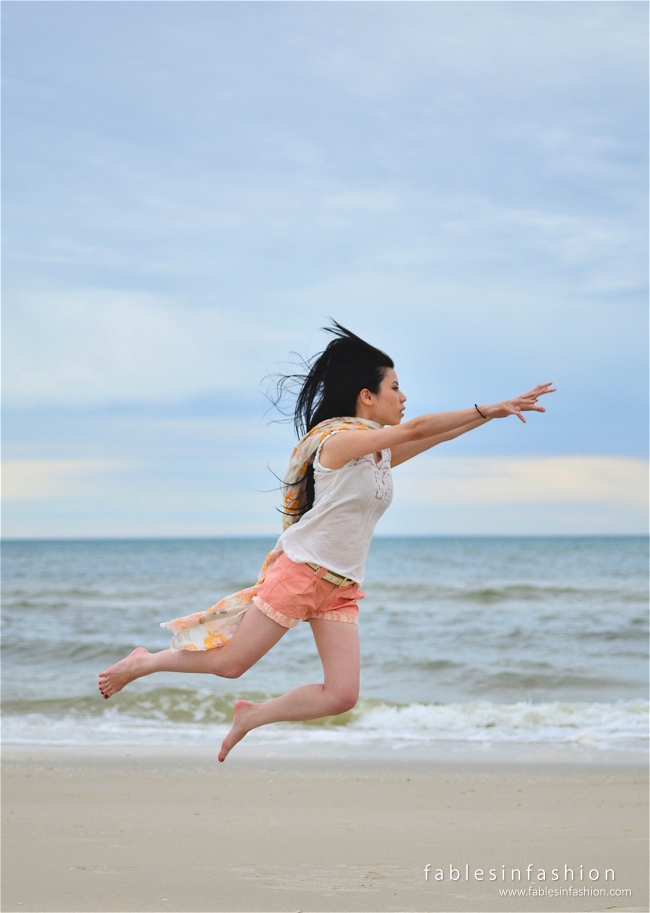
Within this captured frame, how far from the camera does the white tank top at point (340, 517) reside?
366 cm

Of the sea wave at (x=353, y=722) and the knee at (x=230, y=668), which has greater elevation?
the knee at (x=230, y=668)

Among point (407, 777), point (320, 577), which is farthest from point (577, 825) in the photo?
point (320, 577)

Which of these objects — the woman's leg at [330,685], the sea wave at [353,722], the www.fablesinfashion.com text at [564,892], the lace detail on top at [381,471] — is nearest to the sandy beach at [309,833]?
the www.fablesinfashion.com text at [564,892]

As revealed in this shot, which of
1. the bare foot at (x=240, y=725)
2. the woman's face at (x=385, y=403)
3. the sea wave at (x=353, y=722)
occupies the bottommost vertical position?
the sea wave at (x=353, y=722)

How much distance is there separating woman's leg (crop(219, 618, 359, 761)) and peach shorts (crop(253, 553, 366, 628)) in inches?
1.9

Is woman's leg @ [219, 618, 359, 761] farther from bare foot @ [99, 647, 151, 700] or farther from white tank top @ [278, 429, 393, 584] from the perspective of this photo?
bare foot @ [99, 647, 151, 700]

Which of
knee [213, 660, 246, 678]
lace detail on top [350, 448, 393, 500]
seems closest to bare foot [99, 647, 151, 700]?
knee [213, 660, 246, 678]

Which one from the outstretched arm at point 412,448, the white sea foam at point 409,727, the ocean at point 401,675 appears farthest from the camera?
the ocean at point 401,675

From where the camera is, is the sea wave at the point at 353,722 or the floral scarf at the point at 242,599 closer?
the floral scarf at the point at 242,599

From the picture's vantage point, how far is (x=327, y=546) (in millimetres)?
3668

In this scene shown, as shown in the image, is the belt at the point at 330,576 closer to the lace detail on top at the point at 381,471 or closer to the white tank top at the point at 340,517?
the white tank top at the point at 340,517

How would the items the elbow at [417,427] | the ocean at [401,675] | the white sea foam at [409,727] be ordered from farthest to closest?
the ocean at [401,675], the white sea foam at [409,727], the elbow at [417,427]

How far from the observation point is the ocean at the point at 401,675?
330 inches

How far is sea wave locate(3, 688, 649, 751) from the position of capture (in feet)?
26.8
